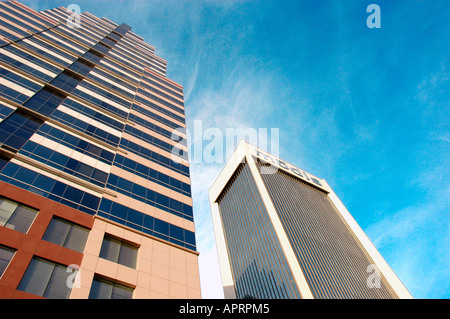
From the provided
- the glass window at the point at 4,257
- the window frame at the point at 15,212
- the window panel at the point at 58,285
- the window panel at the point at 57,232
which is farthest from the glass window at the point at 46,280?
the window frame at the point at 15,212

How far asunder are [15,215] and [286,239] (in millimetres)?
50964

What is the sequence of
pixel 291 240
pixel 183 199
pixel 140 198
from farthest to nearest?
pixel 291 240 → pixel 183 199 → pixel 140 198

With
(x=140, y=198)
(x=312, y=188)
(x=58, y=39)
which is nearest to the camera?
(x=140, y=198)

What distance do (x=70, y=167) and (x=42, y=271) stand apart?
10739 millimetres

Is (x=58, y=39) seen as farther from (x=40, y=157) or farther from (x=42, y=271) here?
(x=42, y=271)

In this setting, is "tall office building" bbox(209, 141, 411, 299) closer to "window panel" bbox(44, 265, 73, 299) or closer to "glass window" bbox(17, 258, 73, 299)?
"window panel" bbox(44, 265, 73, 299)

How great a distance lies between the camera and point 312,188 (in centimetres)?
9238

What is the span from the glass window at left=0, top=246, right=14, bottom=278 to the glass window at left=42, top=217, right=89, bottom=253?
221cm

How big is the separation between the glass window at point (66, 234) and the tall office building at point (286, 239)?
4021 centimetres

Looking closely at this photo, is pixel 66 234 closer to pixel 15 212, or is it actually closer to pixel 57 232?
pixel 57 232

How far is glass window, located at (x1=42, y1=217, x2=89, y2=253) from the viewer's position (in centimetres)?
1903

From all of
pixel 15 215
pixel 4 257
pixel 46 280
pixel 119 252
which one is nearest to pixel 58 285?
pixel 46 280

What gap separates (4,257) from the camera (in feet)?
52.2
